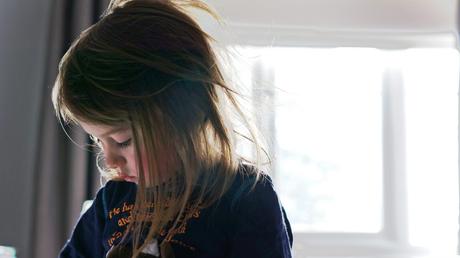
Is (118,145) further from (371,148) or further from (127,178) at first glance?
(371,148)

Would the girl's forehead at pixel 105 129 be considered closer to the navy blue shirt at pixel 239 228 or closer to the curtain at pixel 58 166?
the navy blue shirt at pixel 239 228

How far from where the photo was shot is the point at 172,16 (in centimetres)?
90

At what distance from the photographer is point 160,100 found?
881mm

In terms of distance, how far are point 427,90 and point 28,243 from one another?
58.8 inches

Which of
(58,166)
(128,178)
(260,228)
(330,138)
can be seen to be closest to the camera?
(260,228)

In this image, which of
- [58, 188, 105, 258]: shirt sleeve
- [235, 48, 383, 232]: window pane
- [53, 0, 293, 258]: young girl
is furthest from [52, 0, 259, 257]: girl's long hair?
[235, 48, 383, 232]: window pane

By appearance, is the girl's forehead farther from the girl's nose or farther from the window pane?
the window pane

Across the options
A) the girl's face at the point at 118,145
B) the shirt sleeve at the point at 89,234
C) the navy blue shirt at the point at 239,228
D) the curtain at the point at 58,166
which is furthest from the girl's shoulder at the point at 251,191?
the curtain at the point at 58,166

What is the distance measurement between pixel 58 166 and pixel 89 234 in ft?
3.21

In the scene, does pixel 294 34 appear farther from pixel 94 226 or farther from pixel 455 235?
pixel 94 226

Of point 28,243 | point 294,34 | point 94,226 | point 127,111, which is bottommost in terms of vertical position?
point 28,243

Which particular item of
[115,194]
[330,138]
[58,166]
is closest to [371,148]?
[330,138]

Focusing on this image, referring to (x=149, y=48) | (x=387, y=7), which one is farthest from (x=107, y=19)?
(x=387, y=7)

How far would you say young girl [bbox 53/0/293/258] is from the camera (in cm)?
86
